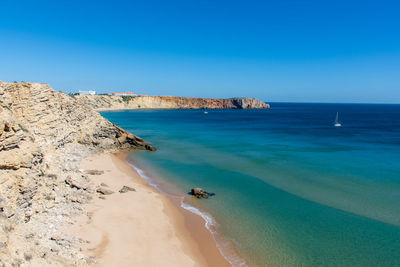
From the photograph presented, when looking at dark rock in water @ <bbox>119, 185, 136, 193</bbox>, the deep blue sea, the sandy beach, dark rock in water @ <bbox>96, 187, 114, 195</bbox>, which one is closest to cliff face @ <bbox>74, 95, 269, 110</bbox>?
the deep blue sea

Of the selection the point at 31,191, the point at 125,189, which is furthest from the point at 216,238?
the point at 31,191

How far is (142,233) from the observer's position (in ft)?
42.8

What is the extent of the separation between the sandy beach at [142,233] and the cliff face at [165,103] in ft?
393

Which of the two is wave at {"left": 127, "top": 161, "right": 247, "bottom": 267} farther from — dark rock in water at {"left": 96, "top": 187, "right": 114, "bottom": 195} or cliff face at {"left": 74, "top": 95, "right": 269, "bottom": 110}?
cliff face at {"left": 74, "top": 95, "right": 269, "bottom": 110}

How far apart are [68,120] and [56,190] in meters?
15.9

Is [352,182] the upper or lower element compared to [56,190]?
lower

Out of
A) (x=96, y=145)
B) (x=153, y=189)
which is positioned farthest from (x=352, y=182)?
(x=96, y=145)

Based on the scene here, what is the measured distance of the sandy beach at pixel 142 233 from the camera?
11.0m

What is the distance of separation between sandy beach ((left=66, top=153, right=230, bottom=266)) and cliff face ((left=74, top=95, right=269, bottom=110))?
4713 inches

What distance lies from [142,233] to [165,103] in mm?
153669

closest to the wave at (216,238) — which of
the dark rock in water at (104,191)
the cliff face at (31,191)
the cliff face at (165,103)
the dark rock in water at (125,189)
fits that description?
the dark rock in water at (125,189)

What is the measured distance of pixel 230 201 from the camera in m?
18.1

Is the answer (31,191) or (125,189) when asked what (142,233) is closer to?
(31,191)

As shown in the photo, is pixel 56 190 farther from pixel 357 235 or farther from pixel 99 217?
pixel 357 235
